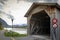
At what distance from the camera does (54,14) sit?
52.6ft

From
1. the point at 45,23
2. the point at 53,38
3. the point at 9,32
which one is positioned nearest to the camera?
the point at 53,38

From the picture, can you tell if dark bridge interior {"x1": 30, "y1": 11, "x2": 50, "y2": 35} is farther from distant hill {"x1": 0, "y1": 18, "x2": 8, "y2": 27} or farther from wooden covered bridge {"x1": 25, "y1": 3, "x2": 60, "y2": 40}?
distant hill {"x1": 0, "y1": 18, "x2": 8, "y2": 27}

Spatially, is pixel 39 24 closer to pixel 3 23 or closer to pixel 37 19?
pixel 37 19

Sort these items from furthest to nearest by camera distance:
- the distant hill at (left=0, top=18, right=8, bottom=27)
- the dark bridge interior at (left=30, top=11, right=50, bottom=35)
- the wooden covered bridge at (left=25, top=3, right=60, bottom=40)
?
the dark bridge interior at (left=30, top=11, right=50, bottom=35), the distant hill at (left=0, top=18, right=8, bottom=27), the wooden covered bridge at (left=25, top=3, right=60, bottom=40)

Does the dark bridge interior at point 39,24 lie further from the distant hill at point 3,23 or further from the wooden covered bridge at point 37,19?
the distant hill at point 3,23

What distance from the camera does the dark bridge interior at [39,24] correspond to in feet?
Answer: 70.1

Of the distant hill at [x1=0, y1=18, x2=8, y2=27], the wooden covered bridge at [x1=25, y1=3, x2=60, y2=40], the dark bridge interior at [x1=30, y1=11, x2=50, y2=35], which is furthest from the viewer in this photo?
the dark bridge interior at [x1=30, y1=11, x2=50, y2=35]

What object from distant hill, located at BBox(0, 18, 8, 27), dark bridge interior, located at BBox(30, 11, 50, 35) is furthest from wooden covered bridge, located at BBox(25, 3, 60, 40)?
distant hill, located at BBox(0, 18, 8, 27)

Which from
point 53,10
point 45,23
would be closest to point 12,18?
point 45,23

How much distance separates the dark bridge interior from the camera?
70.1 feet

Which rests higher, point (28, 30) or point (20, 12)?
point (20, 12)

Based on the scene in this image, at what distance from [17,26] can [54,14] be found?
5.84 metres

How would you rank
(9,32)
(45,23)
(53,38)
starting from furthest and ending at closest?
(45,23), (9,32), (53,38)

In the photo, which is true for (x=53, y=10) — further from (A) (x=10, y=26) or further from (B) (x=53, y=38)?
(A) (x=10, y=26)
